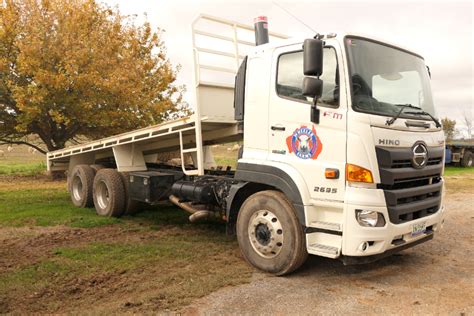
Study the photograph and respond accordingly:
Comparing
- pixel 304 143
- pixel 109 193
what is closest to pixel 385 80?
pixel 304 143

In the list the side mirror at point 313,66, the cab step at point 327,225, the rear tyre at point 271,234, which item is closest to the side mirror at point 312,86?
the side mirror at point 313,66

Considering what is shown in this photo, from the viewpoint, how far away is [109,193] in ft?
26.1

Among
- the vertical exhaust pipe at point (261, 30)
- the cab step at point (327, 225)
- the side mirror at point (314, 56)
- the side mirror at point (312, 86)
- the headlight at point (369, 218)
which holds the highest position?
the vertical exhaust pipe at point (261, 30)

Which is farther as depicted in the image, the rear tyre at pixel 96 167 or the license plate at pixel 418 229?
the rear tyre at pixel 96 167

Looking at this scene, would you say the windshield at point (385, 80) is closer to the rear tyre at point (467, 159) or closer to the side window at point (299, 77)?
the side window at point (299, 77)

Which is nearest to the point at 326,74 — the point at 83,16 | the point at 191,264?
the point at 191,264

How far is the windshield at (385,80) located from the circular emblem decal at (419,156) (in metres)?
0.35

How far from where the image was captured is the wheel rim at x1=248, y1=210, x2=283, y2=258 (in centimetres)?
470

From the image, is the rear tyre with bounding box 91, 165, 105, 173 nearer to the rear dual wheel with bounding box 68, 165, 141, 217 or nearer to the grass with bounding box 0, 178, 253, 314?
the rear dual wheel with bounding box 68, 165, 141, 217

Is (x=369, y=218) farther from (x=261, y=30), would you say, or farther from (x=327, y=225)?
(x=261, y=30)

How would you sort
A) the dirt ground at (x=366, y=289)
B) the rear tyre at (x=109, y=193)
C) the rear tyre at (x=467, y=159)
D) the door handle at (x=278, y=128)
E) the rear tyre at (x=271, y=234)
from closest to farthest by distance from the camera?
the dirt ground at (x=366, y=289)
the rear tyre at (x=271, y=234)
the door handle at (x=278, y=128)
the rear tyre at (x=109, y=193)
the rear tyre at (x=467, y=159)

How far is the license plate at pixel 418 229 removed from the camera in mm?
4504

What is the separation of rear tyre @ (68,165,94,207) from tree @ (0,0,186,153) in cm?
594

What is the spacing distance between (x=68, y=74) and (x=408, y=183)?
13165 mm
